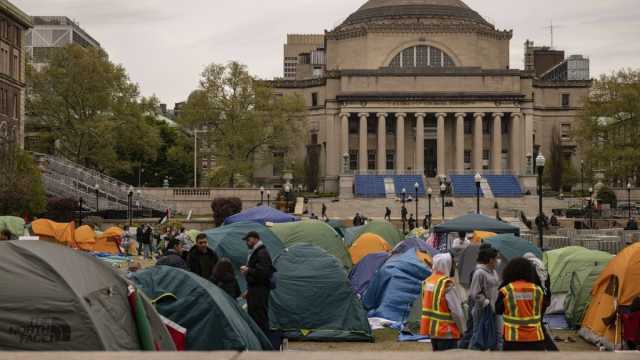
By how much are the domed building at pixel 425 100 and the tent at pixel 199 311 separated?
7690 centimetres

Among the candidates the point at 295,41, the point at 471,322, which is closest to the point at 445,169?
the point at 295,41

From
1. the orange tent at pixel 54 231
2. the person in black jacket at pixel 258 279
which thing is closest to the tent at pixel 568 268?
the person in black jacket at pixel 258 279

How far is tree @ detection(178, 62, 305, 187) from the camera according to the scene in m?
86.4

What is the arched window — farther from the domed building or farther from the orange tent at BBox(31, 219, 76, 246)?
the orange tent at BBox(31, 219, 76, 246)

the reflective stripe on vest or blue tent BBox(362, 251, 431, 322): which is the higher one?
the reflective stripe on vest

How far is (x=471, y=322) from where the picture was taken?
1350 cm

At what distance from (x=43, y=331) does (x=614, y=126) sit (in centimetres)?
7669

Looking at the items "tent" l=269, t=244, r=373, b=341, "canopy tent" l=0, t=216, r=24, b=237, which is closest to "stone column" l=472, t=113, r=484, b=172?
"canopy tent" l=0, t=216, r=24, b=237

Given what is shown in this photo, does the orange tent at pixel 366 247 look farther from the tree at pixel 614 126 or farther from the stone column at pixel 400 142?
the stone column at pixel 400 142

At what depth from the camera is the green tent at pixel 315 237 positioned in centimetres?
2864

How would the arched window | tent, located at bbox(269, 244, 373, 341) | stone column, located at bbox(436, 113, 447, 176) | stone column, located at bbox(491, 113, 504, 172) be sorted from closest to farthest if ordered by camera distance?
tent, located at bbox(269, 244, 373, 341) < stone column, located at bbox(436, 113, 447, 176) < stone column, located at bbox(491, 113, 504, 172) < the arched window

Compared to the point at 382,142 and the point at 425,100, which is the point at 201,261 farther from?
the point at 425,100

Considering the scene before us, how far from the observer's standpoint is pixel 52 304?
1020 centimetres

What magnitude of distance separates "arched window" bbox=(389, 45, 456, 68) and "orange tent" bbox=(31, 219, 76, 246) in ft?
223
